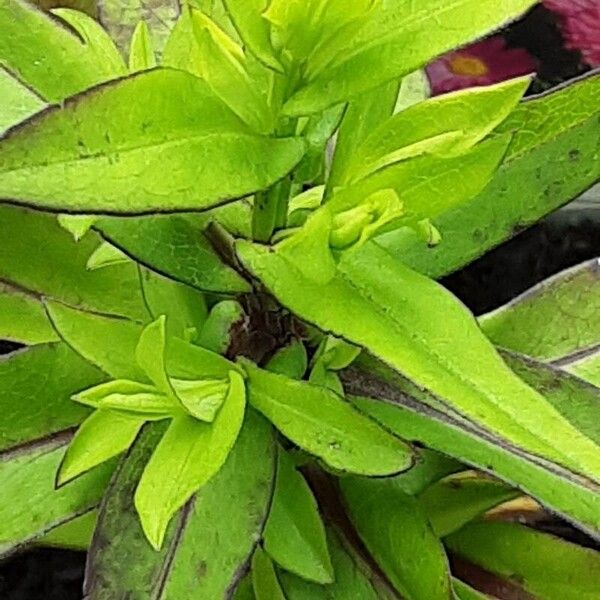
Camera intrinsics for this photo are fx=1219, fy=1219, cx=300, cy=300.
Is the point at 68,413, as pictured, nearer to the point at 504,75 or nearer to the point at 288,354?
the point at 288,354

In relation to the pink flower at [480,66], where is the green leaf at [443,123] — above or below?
above

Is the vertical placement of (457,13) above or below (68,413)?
above

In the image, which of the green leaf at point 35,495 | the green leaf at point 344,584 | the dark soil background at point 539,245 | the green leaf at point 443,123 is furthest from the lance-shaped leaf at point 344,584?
the dark soil background at point 539,245

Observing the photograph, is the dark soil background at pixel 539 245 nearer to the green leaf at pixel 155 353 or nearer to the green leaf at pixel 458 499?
the green leaf at pixel 458 499

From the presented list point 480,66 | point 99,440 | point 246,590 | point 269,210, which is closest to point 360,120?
point 269,210

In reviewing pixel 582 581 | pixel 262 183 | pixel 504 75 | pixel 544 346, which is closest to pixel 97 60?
pixel 262 183

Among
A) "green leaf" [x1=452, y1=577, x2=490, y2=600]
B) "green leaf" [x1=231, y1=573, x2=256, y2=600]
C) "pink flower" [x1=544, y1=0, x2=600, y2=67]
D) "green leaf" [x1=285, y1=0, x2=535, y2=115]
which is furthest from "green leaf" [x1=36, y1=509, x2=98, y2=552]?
"pink flower" [x1=544, y1=0, x2=600, y2=67]
